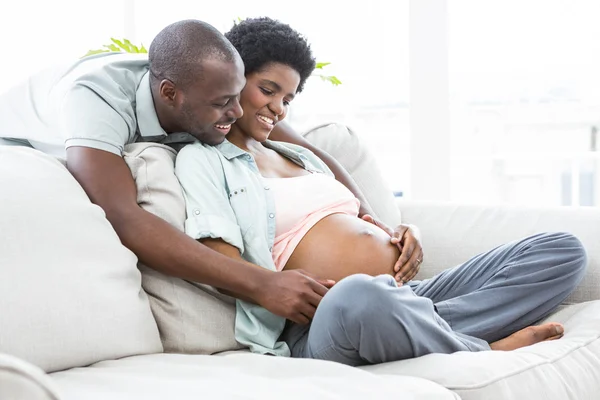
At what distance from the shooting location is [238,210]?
178cm

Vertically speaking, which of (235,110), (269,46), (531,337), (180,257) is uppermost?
(269,46)

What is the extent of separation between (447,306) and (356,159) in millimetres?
800

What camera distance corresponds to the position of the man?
160 centimetres

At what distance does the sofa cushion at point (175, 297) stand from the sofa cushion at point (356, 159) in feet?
2.64

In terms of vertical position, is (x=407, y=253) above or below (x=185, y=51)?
below

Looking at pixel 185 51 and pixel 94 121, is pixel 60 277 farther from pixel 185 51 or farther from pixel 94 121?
pixel 185 51

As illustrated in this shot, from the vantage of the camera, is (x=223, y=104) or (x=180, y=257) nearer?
(x=180, y=257)

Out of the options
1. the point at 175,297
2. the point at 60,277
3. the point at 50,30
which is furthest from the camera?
the point at 50,30

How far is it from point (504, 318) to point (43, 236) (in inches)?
38.1

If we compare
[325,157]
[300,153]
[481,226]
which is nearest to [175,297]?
[300,153]

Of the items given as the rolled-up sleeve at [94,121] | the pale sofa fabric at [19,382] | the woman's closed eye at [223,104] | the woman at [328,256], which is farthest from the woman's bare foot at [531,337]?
the pale sofa fabric at [19,382]

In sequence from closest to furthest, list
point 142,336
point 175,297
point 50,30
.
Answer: point 142,336, point 175,297, point 50,30

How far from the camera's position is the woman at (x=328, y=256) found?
1495 millimetres

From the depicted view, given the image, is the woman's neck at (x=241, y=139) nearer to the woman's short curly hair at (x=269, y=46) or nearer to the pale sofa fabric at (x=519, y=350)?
the woman's short curly hair at (x=269, y=46)
